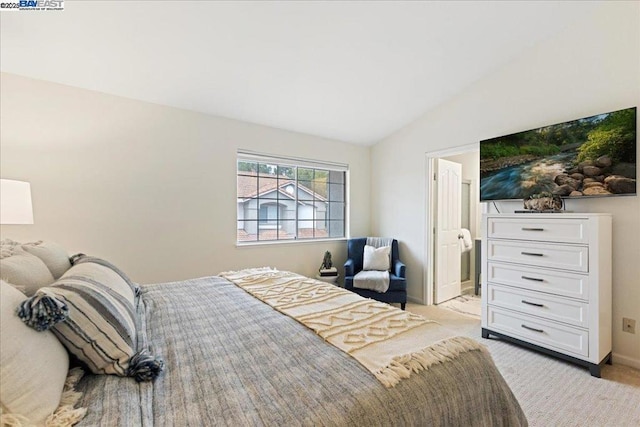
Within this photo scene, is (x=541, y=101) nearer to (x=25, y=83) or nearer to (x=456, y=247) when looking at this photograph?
(x=456, y=247)

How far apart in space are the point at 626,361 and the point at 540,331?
64 centimetres

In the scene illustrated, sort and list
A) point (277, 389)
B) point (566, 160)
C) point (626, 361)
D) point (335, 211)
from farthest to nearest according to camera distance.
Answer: point (335, 211), point (566, 160), point (626, 361), point (277, 389)

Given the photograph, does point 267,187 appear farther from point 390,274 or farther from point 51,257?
point 51,257

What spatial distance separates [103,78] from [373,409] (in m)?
3.24

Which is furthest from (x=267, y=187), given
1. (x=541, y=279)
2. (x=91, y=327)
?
(x=541, y=279)

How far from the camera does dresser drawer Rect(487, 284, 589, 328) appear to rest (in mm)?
2256

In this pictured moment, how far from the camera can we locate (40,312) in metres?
A: 0.82

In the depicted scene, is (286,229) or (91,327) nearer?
(91,327)

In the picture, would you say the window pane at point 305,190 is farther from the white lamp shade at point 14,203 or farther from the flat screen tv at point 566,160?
the white lamp shade at point 14,203

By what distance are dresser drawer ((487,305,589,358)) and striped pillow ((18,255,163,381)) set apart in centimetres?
289

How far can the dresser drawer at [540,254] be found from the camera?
7.40ft

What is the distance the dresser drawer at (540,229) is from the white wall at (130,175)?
255cm

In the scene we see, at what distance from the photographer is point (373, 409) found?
2.75 ft

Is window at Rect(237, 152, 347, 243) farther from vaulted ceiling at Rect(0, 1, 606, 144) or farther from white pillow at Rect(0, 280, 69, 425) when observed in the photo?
white pillow at Rect(0, 280, 69, 425)
